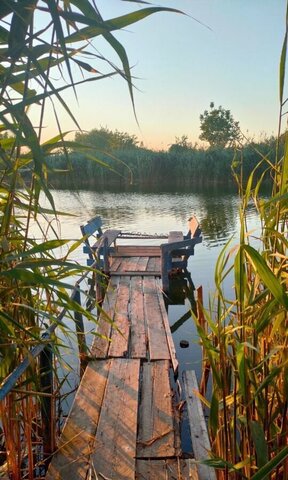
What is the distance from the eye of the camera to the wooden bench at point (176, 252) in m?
6.51

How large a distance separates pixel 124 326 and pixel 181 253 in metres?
3.54

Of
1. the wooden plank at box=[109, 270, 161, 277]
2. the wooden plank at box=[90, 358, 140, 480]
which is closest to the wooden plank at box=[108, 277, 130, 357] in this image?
the wooden plank at box=[109, 270, 161, 277]

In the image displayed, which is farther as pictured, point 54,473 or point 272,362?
point 54,473

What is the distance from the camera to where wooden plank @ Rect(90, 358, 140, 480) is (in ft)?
7.00

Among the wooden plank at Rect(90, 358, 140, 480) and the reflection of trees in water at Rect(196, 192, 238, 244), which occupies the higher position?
the reflection of trees in water at Rect(196, 192, 238, 244)

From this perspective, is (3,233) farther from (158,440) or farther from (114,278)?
(114,278)

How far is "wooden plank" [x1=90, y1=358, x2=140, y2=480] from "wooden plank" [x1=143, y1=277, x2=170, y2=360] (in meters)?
0.41

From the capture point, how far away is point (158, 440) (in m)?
2.39

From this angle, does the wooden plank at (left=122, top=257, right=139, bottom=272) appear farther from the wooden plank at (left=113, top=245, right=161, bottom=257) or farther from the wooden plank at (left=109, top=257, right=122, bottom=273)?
the wooden plank at (left=113, top=245, right=161, bottom=257)

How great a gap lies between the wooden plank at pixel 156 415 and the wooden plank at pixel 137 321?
30 centimetres

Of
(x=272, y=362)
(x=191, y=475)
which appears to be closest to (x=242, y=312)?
(x=272, y=362)

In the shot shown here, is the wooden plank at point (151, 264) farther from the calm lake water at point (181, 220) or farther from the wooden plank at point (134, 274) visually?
the calm lake water at point (181, 220)

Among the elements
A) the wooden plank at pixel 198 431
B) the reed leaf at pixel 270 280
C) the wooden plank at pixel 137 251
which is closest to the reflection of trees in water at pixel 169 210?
the wooden plank at pixel 137 251

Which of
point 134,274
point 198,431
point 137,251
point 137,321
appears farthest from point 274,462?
point 137,251
